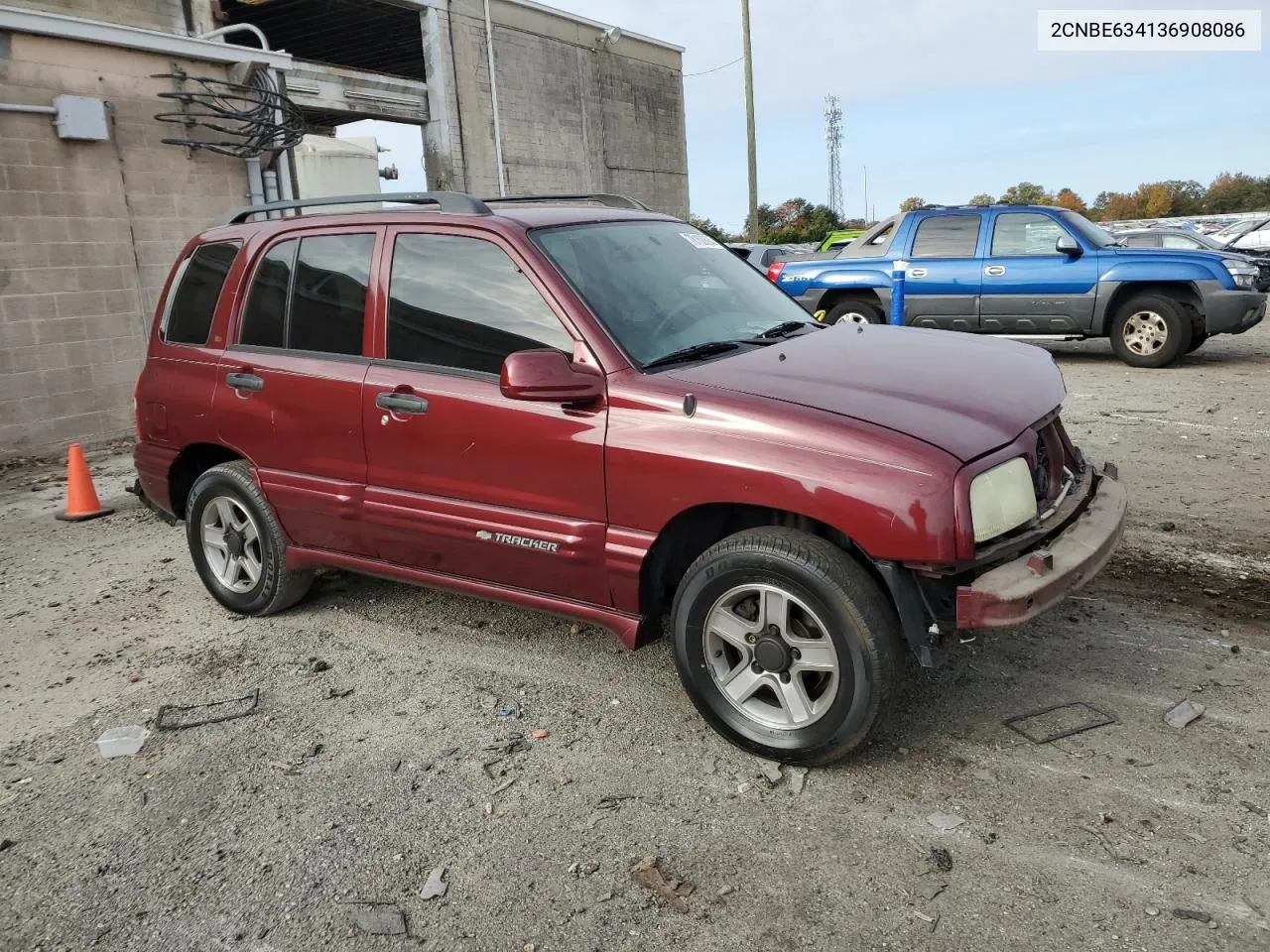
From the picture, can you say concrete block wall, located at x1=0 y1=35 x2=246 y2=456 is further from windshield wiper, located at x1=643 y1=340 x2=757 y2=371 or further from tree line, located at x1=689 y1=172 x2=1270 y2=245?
tree line, located at x1=689 y1=172 x2=1270 y2=245

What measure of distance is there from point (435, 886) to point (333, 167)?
61.2 ft

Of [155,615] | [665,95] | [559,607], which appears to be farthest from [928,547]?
[665,95]

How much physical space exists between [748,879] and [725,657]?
0.80 meters

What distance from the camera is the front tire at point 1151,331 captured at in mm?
10781

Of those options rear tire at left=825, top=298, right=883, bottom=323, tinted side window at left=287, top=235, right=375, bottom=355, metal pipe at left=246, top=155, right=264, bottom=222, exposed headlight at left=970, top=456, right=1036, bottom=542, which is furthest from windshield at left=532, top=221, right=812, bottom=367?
metal pipe at left=246, top=155, right=264, bottom=222

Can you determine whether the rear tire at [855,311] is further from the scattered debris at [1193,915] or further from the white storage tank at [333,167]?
the white storage tank at [333,167]

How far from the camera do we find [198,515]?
15.8 feet

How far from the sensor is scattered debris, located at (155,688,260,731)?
3773mm

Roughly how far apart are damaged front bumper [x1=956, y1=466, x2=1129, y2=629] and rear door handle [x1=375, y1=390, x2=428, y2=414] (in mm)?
2120

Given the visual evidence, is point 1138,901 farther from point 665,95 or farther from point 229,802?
point 665,95

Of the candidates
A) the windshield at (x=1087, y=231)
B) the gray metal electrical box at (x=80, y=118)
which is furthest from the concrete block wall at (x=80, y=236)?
the windshield at (x=1087, y=231)

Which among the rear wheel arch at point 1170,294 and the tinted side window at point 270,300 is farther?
the rear wheel arch at point 1170,294

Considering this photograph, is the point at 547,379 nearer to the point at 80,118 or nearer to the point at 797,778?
the point at 797,778

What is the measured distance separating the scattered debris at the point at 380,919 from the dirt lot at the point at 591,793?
0.01 meters
